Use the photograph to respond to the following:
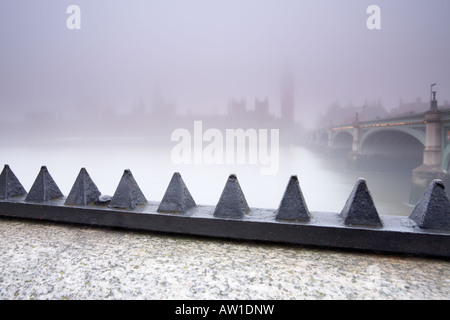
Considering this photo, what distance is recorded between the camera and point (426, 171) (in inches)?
1294

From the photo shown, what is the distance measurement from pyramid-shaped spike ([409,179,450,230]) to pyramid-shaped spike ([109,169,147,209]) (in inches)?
107

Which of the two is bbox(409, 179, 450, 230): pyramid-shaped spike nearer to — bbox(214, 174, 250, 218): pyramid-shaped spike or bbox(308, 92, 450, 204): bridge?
bbox(214, 174, 250, 218): pyramid-shaped spike

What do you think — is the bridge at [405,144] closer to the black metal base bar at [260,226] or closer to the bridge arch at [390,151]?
the bridge arch at [390,151]

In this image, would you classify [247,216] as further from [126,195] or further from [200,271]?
[126,195]

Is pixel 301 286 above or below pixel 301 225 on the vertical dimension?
below

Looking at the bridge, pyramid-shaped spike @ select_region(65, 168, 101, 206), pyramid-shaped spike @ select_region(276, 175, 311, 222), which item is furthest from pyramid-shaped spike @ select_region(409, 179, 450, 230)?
the bridge

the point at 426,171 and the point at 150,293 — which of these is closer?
the point at 150,293

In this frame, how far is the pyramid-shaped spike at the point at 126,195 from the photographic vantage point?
282 centimetres

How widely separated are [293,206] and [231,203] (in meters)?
0.59

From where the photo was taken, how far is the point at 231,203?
2578mm

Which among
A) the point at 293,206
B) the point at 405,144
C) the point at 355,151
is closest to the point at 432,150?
the point at 405,144

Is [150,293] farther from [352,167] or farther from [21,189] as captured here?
[352,167]
